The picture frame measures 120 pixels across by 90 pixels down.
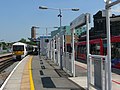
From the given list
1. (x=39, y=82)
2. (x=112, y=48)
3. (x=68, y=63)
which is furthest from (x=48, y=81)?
(x=112, y=48)

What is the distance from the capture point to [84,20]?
54.8ft

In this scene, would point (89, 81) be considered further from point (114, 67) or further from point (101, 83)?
point (114, 67)

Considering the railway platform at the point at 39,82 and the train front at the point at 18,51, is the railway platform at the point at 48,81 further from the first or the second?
the train front at the point at 18,51

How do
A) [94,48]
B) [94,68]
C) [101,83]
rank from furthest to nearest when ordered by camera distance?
1. [94,48]
2. [94,68]
3. [101,83]

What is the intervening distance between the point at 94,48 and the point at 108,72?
91.2ft

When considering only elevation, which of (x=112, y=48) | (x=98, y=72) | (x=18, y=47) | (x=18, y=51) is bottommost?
(x=98, y=72)

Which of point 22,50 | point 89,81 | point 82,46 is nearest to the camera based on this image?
point 89,81

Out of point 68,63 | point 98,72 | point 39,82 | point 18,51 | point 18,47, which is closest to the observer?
point 98,72

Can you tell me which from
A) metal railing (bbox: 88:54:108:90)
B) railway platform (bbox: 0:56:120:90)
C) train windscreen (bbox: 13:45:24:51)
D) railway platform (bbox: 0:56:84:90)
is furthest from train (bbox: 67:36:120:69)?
train windscreen (bbox: 13:45:24:51)

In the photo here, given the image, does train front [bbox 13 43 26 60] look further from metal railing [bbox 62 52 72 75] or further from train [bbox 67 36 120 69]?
metal railing [bbox 62 52 72 75]

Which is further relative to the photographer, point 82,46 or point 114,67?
point 82,46

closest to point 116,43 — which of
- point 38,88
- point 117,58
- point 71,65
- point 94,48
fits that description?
point 117,58

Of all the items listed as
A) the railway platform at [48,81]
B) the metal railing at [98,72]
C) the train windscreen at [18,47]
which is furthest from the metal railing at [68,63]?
the train windscreen at [18,47]

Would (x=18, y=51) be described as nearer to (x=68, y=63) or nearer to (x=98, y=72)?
(x=68, y=63)
